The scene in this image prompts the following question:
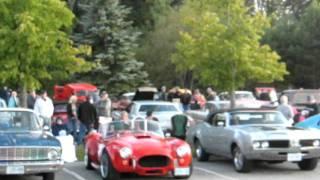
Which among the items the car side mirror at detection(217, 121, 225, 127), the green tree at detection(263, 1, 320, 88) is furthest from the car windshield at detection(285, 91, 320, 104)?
the green tree at detection(263, 1, 320, 88)

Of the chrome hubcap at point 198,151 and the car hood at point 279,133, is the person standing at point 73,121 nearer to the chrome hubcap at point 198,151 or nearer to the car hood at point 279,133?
the chrome hubcap at point 198,151

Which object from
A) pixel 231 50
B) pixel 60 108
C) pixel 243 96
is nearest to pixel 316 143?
pixel 231 50

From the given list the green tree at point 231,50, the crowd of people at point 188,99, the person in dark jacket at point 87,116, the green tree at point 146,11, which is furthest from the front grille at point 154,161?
the green tree at point 146,11

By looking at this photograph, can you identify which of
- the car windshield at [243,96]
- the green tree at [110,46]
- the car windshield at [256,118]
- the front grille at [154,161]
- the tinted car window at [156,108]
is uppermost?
the green tree at [110,46]

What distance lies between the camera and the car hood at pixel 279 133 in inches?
576

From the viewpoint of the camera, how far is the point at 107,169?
13.5 m

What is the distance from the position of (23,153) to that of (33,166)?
31cm

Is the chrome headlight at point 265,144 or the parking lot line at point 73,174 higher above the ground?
the chrome headlight at point 265,144

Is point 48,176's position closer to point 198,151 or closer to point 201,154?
point 201,154

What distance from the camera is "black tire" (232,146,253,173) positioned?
14.9 meters

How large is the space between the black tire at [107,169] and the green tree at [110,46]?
29.5 m

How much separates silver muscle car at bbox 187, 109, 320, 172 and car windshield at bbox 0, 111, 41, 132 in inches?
175

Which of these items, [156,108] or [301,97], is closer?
[156,108]

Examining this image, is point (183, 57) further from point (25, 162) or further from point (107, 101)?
point (25, 162)
